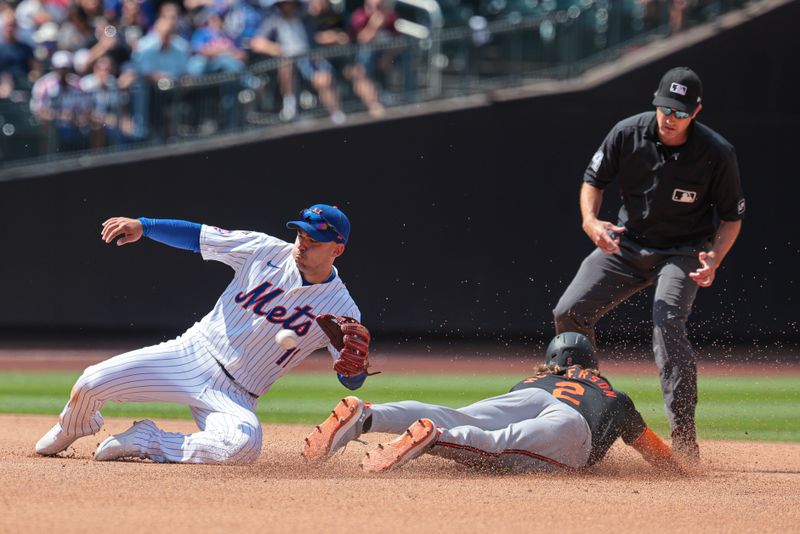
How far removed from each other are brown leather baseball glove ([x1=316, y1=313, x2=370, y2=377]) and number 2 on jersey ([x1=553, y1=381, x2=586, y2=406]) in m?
0.86

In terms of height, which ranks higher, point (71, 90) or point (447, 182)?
point (71, 90)

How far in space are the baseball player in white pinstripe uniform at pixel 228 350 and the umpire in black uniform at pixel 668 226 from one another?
147 centimetres

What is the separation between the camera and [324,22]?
12.3m

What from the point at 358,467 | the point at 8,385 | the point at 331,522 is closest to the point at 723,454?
the point at 358,467

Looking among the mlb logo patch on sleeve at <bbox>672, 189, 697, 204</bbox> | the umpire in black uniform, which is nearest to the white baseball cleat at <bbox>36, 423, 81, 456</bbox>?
the umpire in black uniform

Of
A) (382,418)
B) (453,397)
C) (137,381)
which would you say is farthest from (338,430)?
(453,397)

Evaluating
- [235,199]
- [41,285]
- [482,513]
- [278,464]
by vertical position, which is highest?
[482,513]

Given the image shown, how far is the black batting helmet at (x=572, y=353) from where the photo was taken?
5.19m

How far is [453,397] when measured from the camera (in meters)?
8.64

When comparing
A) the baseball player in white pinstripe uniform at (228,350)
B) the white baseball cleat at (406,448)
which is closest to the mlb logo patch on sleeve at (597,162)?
the baseball player in white pinstripe uniform at (228,350)

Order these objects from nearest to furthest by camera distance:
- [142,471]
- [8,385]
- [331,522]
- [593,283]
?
[331,522], [142,471], [593,283], [8,385]

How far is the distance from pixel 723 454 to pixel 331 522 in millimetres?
3212

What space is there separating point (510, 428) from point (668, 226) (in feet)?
5.21

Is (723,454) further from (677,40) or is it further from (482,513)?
(677,40)
